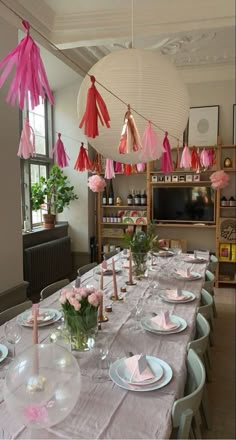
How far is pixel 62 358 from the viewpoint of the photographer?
3.91 ft

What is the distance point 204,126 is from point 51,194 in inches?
99.3

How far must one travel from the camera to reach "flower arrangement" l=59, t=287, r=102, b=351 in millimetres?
1643

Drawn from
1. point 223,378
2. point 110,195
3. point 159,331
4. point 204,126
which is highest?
point 204,126

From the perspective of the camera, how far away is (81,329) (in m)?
1.66

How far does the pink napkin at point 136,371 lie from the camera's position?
4.80ft

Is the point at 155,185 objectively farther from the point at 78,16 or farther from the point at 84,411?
the point at 84,411

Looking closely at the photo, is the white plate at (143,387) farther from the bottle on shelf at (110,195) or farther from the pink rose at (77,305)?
the bottle on shelf at (110,195)

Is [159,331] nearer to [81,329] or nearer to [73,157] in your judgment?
[81,329]

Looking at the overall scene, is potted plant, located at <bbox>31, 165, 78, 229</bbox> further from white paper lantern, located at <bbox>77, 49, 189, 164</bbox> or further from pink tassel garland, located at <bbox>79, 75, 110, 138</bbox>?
pink tassel garland, located at <bbox>79, 75, 110, 138</bbox>

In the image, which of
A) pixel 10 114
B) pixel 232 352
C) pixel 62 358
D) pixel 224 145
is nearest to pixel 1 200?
pixel 10 114

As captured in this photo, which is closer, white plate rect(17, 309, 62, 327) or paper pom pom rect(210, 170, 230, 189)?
white plate rect(17, 309, 62, 327)

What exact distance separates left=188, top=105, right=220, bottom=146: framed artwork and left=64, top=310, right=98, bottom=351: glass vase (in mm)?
4172

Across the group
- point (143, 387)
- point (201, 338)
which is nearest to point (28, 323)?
point (143, 387)

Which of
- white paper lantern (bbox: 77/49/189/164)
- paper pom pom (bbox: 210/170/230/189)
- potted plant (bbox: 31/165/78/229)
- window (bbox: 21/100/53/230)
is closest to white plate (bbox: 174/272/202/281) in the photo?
white paper lantern (bbox: 77/49/189/164)
